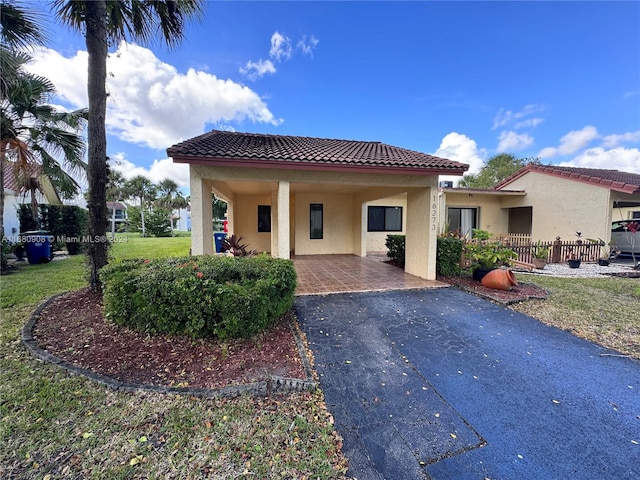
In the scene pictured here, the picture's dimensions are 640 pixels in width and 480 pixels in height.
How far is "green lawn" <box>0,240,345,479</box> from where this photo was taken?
2002 mm

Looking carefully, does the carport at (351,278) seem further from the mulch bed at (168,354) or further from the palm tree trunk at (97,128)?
the palm tree trunk at (97,128)

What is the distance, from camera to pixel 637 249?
1185cm

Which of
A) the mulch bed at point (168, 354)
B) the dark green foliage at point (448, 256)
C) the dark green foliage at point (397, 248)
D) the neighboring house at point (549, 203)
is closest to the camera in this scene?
the mulch bed at point (168, 354)

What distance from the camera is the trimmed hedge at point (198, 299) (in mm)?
3680

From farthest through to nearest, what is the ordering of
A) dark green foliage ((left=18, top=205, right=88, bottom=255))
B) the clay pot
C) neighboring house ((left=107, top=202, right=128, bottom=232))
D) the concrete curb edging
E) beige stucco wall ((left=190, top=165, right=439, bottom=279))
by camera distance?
neighboring house ((left=107, top=202, right=128, bottom=232)) < dark green foliage ((left=18, top=205, right=88, bottom=255)) < the clay pot < beige stucco wall ((left=190, top=165, right=439, bottom=279)) < the concrete curb edging

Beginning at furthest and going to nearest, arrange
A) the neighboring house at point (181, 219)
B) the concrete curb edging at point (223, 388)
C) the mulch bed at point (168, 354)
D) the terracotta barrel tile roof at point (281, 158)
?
1. the neighboring house at point (181, 219)
2. the terracotta barrel tile roof at point (281, 158)
3. the mulch bed at point (168, 354)
4. the concrete curb edging at point (223, 388)

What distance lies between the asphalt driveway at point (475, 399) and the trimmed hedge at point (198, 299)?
1.01m

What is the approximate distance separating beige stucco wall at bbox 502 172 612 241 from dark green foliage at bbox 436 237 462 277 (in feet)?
30.4

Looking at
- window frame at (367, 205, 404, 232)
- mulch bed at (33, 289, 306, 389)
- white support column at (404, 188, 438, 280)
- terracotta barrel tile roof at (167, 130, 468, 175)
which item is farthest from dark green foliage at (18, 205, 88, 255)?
white support column at (404, 188, 438, 280)

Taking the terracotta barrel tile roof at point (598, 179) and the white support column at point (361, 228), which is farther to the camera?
the white support column at point (361, 228)

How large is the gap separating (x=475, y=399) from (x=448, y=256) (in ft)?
18.9

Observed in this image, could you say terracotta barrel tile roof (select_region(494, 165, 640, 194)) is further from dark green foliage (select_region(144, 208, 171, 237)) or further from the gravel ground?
dark green foliage (select_region(144, 208, 171, 237))

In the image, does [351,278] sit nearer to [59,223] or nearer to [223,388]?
[223,388]

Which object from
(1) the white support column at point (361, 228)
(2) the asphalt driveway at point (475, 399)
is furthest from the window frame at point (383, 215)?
(2) the asphalt driveway at point (475, 399)
